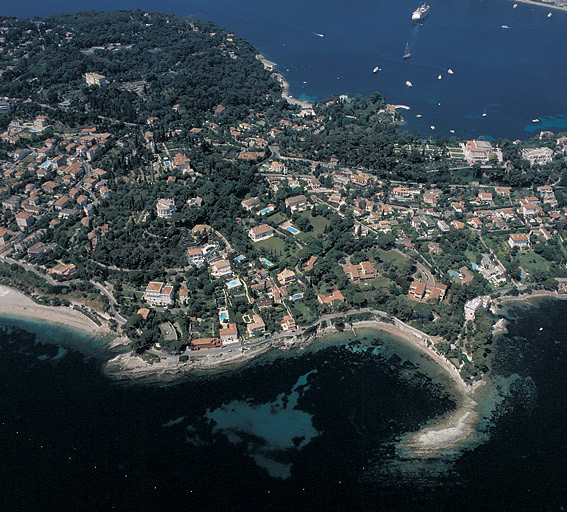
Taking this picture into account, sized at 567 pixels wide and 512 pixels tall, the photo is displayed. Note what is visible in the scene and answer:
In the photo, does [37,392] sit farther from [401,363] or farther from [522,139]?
[522,139]

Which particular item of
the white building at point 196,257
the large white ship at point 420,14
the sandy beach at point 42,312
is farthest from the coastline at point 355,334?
the large white ship at point 420,14

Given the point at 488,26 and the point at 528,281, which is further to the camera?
the point at 488,26

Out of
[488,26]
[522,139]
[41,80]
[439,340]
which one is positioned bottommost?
[439,340]

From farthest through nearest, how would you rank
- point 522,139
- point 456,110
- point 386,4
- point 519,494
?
point 386,4
point 456,110
point 522,139
point 519,494

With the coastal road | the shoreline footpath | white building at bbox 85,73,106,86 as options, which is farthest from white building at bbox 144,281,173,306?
white building at bbox 85,73,106,86

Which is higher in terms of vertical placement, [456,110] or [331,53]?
[331,53]

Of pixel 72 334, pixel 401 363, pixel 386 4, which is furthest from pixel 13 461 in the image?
pixel 386 4

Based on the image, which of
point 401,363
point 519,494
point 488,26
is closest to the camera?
point 519,494
